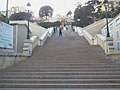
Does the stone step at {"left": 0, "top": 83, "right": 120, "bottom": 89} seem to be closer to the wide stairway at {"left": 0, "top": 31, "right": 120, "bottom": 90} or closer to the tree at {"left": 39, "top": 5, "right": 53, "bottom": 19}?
the wide stairway at {"left": 0, "top": 31, "right": 120, "bottom": 90}

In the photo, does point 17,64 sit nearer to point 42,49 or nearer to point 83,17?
point 42,49

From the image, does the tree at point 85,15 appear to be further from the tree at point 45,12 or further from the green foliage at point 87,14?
the tree at point 45,12

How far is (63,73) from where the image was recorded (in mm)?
13133

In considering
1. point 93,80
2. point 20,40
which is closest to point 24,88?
point 93,80

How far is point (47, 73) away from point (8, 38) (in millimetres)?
3774

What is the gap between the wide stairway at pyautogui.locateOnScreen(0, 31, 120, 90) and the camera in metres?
11.6

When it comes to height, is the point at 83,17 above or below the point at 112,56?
above

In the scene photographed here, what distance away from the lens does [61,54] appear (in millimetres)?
17781

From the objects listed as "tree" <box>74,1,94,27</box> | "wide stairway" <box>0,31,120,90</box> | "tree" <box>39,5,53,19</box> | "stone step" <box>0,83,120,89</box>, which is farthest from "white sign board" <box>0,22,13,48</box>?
"tree" <box>39,5,53,19</box>

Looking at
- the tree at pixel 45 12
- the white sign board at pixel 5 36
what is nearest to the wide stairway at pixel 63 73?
the white sign board at pixel 5 36

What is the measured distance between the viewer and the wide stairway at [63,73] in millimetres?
11578

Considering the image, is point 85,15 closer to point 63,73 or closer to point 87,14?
point 87,14

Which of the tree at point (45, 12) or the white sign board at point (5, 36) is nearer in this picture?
the white sign board at point (5, 36)

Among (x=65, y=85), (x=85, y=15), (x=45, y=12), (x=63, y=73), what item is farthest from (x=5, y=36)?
(x=45, y=12)
